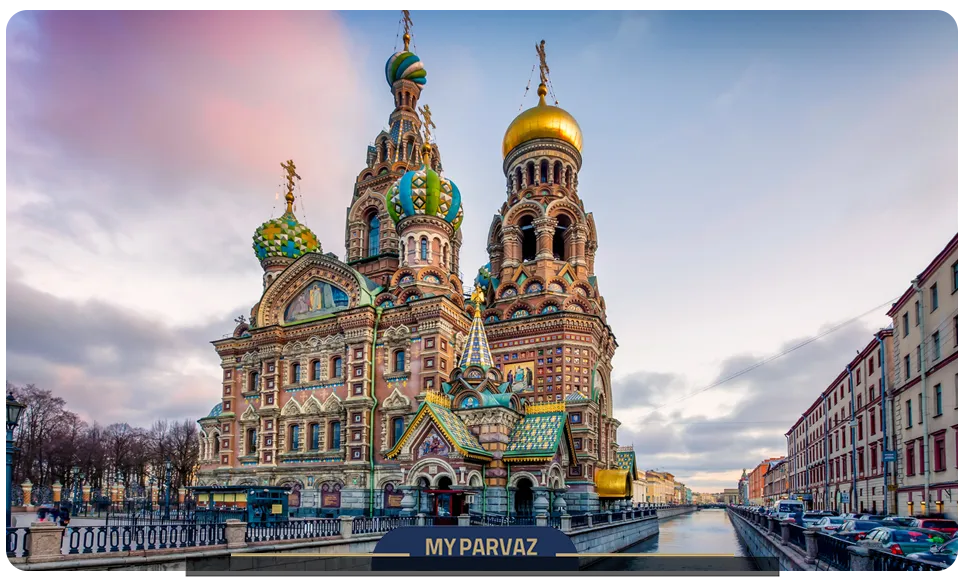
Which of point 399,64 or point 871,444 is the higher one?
point 399,64

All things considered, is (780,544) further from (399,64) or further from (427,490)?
(399,64)

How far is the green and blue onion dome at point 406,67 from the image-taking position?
4334cm

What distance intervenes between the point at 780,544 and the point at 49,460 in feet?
169

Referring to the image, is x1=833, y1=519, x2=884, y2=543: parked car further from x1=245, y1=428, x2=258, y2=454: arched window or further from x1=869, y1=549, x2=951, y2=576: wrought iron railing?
x1=245, y1=428, x2=258, y2=454: arched window

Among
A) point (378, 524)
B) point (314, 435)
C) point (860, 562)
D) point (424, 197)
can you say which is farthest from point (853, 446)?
point (860, 562)

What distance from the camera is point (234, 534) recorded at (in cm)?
1612

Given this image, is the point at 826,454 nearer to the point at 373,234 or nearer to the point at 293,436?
the point at 373,234

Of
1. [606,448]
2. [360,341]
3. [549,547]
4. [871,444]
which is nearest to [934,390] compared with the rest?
[871,444]

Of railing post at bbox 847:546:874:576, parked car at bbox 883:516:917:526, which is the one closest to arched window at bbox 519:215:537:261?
parked car at bbox 883:516:917:526

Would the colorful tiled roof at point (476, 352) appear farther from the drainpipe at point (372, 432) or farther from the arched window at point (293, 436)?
the arched window at point (293, 436)

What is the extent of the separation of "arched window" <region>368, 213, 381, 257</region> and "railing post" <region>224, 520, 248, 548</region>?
81.2 ft

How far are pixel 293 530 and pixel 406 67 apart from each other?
32107 mm

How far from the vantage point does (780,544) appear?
1897cm

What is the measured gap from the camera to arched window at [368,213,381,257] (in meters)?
40.2
